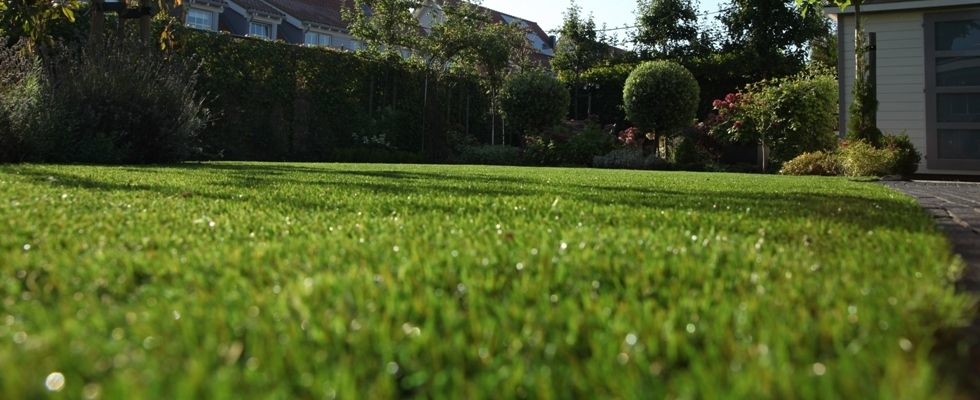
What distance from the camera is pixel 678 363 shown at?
4.16ft

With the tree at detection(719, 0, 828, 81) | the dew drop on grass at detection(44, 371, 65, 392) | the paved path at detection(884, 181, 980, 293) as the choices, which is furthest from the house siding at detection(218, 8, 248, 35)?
the dew drop on grass at detection(44, 371, 65, 392)

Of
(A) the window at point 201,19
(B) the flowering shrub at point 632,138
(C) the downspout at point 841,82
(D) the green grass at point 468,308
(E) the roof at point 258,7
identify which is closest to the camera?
(D) the green grass at point 468,308

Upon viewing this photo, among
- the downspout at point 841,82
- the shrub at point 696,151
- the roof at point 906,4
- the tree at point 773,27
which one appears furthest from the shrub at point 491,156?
the tree at point 773,27

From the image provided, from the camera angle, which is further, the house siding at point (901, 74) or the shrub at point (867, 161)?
the house siding at point (901, 74)

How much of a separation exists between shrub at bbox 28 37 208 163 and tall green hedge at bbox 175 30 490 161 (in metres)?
3.11

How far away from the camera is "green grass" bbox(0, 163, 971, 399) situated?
1.12m

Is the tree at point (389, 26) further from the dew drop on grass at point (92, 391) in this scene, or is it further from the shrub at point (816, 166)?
the dew drop on grass at point (92, 391)

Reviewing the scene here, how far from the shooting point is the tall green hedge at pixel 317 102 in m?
15.5

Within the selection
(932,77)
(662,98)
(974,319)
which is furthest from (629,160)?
(974,319)

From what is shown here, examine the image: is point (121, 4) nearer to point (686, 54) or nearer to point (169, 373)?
point (169, 373)

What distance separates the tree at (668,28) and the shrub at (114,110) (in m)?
19.7

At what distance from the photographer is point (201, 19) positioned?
A: 106 ft

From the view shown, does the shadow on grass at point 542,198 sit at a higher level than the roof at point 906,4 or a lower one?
lower

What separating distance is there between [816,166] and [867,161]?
1.36 meters
